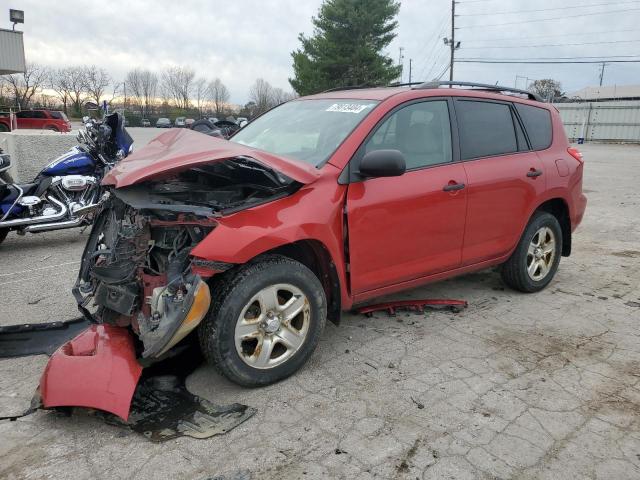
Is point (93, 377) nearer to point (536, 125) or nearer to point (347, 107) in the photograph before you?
point (347, 107)

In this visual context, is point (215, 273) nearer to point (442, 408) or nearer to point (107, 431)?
point (107, 431)

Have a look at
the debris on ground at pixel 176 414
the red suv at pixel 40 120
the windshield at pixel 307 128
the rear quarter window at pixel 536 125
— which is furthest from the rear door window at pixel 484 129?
the red suv at pixel 40 120

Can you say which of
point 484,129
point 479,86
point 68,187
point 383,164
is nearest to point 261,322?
point 383,164

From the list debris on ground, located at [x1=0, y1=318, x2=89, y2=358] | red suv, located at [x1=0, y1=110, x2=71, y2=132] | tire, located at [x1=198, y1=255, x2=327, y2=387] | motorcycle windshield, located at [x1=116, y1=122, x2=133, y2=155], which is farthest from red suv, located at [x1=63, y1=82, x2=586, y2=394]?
red suv, located at [x1=0, y1=110, x2=71, y2=132]

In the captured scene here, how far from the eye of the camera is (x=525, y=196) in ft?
14.7

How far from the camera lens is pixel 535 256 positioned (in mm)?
4832

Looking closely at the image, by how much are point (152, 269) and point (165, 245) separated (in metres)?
0.17

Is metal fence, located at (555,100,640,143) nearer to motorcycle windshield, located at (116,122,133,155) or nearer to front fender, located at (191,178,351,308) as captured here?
motorcycle windshield, located at (116,122,133,155)

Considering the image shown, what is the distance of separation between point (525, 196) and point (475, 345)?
1.50 m

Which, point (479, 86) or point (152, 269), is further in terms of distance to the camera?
point (479, 86)

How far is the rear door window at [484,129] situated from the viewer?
13.6 feet

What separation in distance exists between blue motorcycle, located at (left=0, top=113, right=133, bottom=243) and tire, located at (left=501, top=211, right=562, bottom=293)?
15.5ft

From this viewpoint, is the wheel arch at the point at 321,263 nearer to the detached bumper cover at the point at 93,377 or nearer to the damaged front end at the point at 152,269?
the damaged front end at the point at 152,269

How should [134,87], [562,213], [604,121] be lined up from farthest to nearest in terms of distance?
[134,87]
[604,121]
[562,213]
